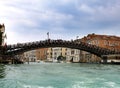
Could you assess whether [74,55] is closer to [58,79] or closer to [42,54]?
[42,54]

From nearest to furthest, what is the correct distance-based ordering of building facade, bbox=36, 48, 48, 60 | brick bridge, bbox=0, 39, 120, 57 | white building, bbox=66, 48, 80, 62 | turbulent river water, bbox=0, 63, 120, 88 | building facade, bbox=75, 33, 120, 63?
turbulent river water, bbox=0, 63, 120, 88 → brick bridge, bbox=0, 39, 120, 57 → building facade, bbox=75, 33, 120, 63 → white building, bbox=66, 48, 80, 62 → building facade, bbox=36, 48, 48, 60

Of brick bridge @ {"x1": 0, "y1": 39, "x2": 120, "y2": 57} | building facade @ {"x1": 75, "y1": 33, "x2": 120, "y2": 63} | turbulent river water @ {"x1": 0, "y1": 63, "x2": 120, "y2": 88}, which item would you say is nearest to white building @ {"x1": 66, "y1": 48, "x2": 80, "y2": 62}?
building facade @ {"x1": 75, "y1": 33, "x2": 120, "y2": 63}

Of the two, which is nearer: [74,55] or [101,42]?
[101,42]

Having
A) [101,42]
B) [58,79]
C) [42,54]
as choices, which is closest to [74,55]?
[101,42]

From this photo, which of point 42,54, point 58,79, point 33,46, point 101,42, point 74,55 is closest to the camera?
point 58,79

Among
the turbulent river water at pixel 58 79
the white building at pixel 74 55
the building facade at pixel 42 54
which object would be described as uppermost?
the building facade at pixel 42 54

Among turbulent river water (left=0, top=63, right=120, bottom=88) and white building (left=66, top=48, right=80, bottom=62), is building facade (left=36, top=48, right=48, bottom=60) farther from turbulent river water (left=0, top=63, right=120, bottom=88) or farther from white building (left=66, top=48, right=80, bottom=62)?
turbulent river water (left=0, top=63, right=120, bottom=88)

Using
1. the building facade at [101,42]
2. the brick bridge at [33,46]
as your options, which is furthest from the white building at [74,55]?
the brick bridge at [33,46]

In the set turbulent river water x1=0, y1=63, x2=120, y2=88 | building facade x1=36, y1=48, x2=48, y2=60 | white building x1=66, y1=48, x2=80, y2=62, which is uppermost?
building facade x1=36, y1=48, x2=48, y2=60

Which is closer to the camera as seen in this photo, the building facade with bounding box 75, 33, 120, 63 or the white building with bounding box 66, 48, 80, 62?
the building facade with bounding box 75, 33, 120, 63

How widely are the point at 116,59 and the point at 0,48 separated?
22.9 meters

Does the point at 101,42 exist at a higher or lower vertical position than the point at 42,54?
higher

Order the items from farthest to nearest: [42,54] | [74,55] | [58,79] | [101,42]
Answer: [42,54]
[74,55]
[101,42]
[58,79]

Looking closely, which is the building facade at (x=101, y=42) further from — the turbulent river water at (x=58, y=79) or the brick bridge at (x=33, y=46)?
the turbulent river water at (x=58, y=79)
